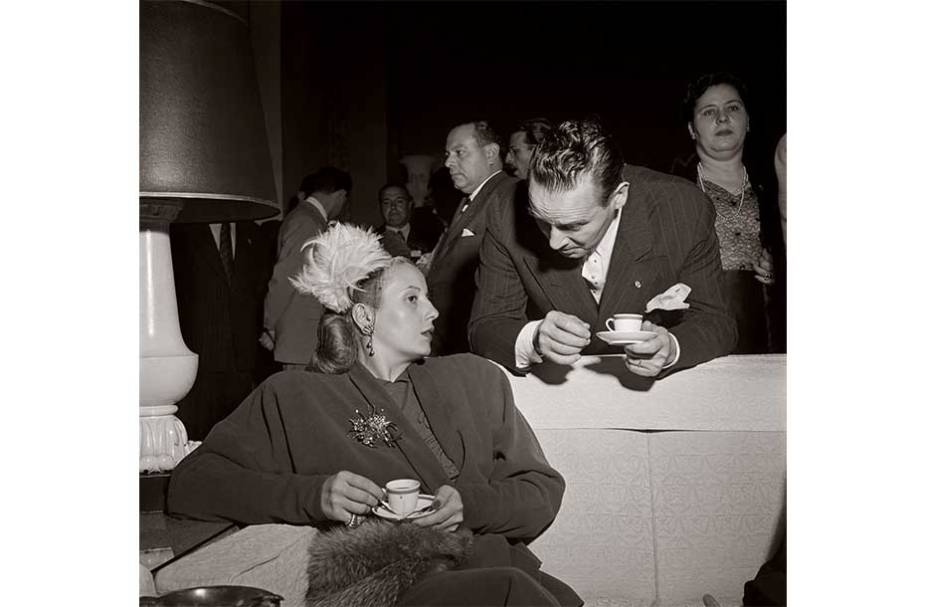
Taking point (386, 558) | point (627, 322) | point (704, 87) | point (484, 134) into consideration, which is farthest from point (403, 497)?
point (704, 87)

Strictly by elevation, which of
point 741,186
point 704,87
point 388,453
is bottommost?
point 388,453

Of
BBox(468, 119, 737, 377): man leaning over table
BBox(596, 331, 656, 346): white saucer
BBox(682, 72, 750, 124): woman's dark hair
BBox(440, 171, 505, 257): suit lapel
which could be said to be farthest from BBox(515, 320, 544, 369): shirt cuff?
BBox(682, 72, 750, 124): woman's dark hair

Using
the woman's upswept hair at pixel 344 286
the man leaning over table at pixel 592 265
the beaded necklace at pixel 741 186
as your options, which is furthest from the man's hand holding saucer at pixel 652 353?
the woman's upswept hair at pixel 344 286

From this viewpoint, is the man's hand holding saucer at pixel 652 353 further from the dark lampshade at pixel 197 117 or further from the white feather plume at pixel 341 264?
the dark lampshade at pixel 197 117

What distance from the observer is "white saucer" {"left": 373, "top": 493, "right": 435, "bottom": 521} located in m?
3.14

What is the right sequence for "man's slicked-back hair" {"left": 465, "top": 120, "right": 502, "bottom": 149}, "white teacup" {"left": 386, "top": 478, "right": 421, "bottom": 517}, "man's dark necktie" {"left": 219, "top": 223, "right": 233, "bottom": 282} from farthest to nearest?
"man's dark necktie" {"left": 219, "top": 223, "right": 233, "bottom": 282} < "man's slicked-back hair" {"left": 465, "top": 120, "right": 502, "bottom": 149} < "white teacup" {"left": 386, "top": 478, "right": 421, "bottom": 517}

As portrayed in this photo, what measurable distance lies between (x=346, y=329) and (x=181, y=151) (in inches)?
27.3

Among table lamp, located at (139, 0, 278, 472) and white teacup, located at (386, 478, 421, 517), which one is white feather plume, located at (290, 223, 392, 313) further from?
white teacup, located at (386, 478, 421, 517)

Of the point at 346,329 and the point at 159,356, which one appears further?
the point at 159,356

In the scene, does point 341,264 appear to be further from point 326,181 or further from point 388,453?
point 388,453

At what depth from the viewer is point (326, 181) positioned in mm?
3281

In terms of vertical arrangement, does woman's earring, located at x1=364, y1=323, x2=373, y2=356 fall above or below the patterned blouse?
below

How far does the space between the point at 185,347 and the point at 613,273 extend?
1.23 meters
